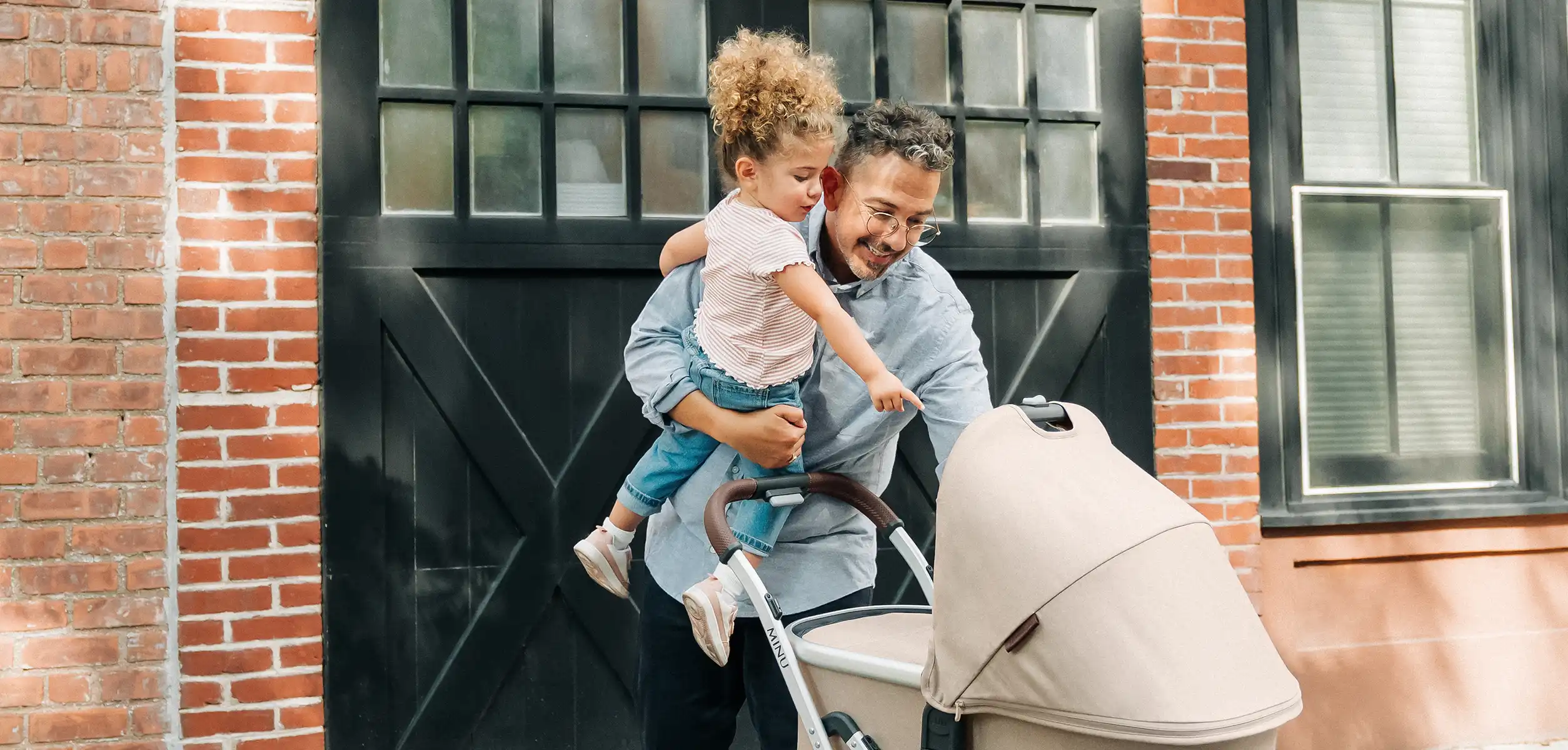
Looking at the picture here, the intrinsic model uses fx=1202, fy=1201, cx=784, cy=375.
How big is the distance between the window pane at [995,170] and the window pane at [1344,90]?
117cm

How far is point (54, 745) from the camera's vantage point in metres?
3.37

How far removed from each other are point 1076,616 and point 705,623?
799mm

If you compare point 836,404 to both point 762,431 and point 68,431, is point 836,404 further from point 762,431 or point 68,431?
point 68,431

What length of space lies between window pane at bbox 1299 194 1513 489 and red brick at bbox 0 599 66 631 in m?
4.22

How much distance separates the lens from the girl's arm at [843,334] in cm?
205

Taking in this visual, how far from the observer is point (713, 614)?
7.04ft

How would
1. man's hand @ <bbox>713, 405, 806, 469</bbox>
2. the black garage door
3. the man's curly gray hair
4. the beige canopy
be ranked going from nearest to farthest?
the beige canopy < the man's curly gray hair < man's hand @ <bbox>713, 405, 806, 469</bbox> < the black garage door

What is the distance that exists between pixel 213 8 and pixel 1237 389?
11.8 feet

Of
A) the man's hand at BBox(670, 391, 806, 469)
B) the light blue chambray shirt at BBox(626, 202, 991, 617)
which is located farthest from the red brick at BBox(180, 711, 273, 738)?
the man's hand at BBox(670, 391, 806, 469)

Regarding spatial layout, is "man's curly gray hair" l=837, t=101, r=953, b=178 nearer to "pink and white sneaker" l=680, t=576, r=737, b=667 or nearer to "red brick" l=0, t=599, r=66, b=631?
"pink and white sneaker" l=680, t=576, r=737, b=667

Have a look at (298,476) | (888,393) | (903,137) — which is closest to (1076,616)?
(888,393)

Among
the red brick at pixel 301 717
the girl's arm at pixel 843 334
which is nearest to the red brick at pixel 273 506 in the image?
the red brick at pixel 301 717

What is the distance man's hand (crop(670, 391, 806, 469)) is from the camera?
2.23m

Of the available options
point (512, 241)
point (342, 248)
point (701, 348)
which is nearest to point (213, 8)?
point (342, 248)
